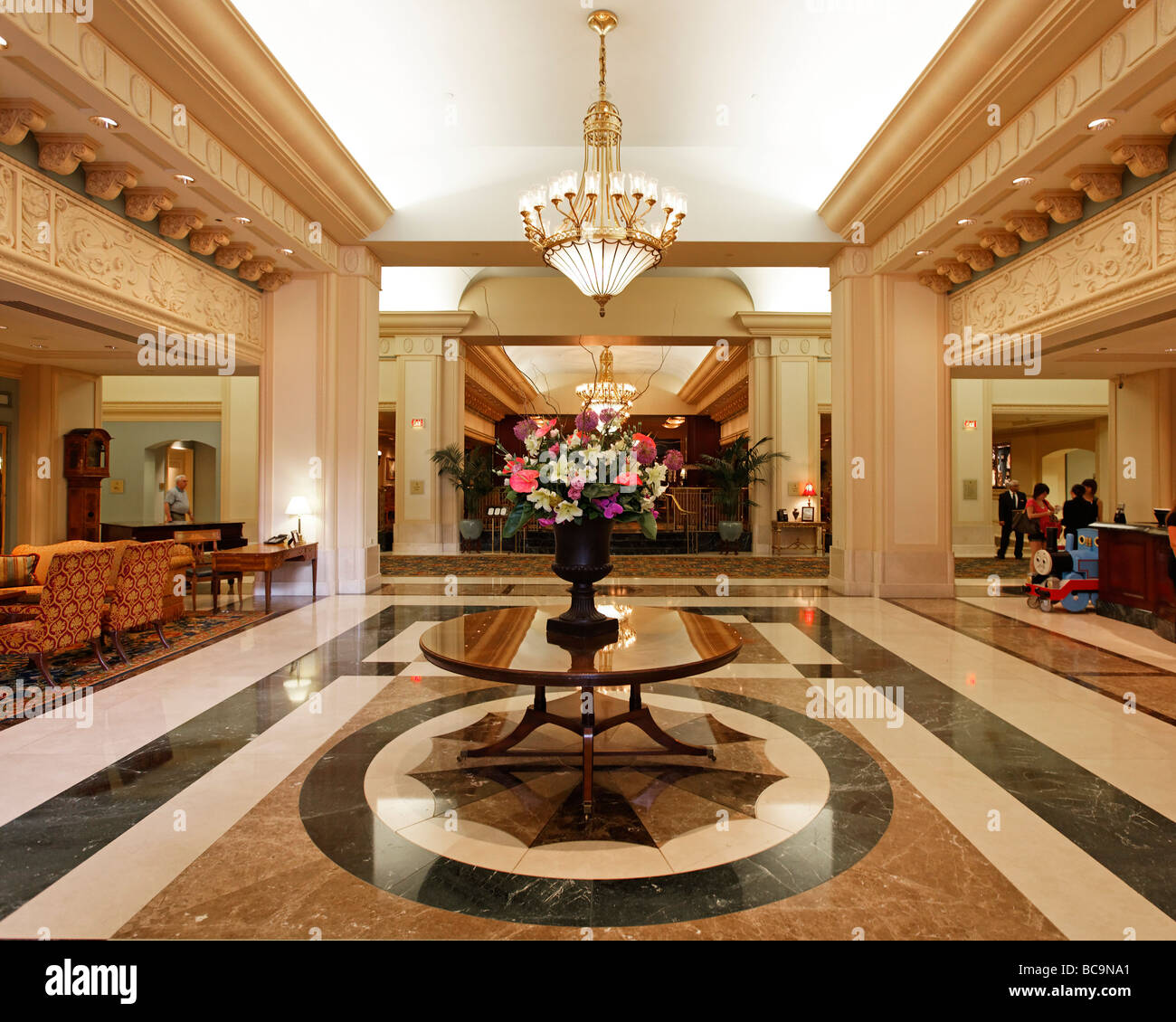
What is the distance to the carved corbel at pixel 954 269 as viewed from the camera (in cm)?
832

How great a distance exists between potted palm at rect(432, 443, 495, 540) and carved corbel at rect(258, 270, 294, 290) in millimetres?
5636

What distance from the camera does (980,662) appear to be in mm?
5395

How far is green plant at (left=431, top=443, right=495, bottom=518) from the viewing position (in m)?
14.3

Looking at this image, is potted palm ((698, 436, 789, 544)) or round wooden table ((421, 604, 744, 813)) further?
potted palm ((698, 436, 789, 544))

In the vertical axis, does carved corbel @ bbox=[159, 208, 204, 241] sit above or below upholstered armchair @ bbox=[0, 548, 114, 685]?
above

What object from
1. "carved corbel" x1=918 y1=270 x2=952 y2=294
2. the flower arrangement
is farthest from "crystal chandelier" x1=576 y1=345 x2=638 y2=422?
the flower arrangement

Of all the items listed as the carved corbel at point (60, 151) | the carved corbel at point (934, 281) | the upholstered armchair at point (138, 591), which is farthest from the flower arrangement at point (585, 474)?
the carved corbel at point (934, 281)

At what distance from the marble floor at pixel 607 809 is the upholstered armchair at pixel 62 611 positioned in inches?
20.4

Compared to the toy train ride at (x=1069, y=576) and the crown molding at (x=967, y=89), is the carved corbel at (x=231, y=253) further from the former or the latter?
the toy train ride at (x=1069, y=576)

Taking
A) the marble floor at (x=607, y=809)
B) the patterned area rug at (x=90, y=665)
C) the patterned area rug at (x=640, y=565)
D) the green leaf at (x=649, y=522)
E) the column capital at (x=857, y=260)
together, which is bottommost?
the marble floor at (x=607, y=809)

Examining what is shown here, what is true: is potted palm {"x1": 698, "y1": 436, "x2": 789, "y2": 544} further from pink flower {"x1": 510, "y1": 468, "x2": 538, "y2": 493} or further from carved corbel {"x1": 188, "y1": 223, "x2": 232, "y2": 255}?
pink flower {"x1": 510, "y1": 468, "x2": 538, "y2": 493}
